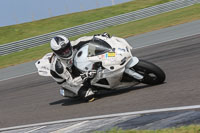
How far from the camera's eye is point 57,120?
7.31 metres

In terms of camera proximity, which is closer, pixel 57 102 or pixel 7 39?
pixel 57 102

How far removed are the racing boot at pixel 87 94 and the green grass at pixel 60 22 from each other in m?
19.6

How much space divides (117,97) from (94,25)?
61.0 feet

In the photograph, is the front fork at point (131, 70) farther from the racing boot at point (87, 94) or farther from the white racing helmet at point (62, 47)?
the white racing helmet at point (62, 47)

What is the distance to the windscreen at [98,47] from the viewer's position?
25.8 ft

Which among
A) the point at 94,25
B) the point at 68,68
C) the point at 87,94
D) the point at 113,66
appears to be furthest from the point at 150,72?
the point at 94,25

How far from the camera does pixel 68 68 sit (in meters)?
8.21

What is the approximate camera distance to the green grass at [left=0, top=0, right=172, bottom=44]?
93.4ft

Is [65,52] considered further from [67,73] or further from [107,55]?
[107,55]

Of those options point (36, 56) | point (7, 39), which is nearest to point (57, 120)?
point (36, 56)

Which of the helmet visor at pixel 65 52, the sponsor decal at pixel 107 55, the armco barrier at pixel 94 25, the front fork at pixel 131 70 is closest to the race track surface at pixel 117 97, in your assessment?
the front fork at pixel 131 70

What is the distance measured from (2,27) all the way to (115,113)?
84.1ft

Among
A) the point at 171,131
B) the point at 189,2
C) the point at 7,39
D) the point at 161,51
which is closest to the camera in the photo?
the point at 171,131

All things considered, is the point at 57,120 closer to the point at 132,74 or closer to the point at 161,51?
the point at 132,74
